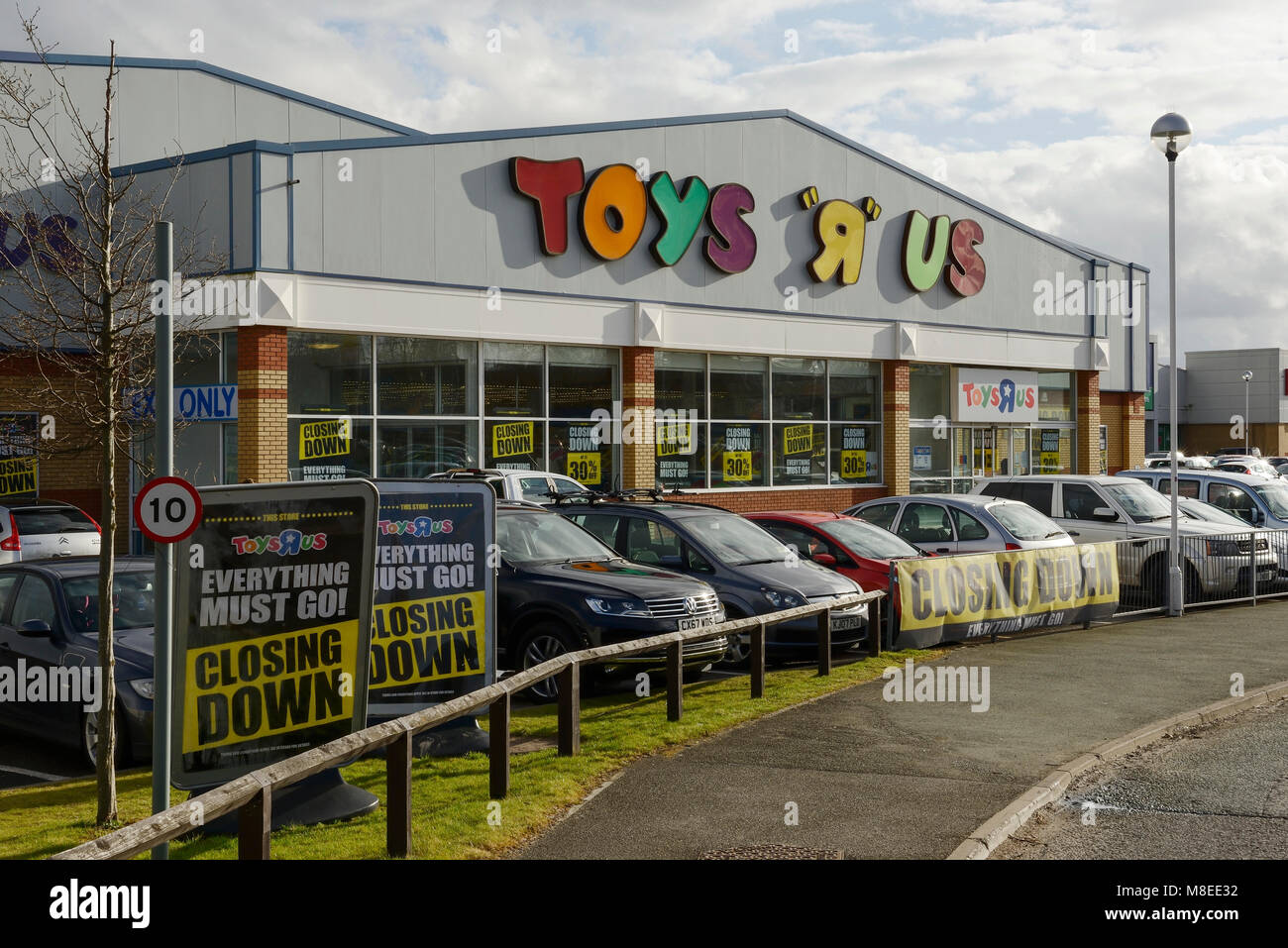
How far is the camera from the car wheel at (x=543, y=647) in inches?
462

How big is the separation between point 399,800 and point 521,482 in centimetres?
1302

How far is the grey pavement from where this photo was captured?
7.19m

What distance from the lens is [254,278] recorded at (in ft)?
66.4

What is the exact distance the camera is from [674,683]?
10500 mm

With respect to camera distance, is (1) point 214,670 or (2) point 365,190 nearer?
(1) point 214,670

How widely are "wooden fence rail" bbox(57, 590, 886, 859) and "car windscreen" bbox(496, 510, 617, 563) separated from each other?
2.07 metres

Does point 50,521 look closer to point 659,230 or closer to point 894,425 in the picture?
point 659,230

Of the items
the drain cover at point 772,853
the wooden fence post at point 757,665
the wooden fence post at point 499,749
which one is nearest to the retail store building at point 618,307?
the wooden fence post at point 757,665

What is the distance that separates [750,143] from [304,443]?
12.1 meters

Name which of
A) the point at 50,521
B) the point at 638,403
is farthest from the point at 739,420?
the point at 50,521
